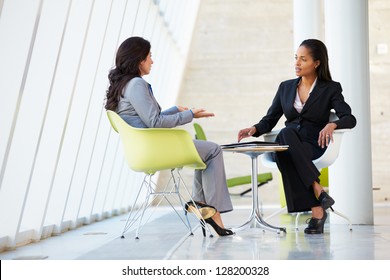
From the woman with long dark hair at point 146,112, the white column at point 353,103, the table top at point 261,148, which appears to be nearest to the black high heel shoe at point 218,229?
the woman with long dark hair at point 146,112

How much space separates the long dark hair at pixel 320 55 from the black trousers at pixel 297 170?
1.48ft

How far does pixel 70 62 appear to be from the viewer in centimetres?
550

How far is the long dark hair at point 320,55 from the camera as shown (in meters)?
4.59

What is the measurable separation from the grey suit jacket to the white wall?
0.70 metres

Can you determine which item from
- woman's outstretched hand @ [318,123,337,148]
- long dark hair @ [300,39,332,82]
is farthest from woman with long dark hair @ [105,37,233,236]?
long dark hair @ [300,39,332,82]

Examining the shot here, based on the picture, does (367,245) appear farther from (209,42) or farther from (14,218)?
(209,42)

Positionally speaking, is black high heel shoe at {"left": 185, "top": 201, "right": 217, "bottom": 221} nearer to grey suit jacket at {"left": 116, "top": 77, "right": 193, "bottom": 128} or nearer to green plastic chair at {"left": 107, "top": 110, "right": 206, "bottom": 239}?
green plastic chair at {"left": 107, "top": 110, "right": 206, "bottom": 239}

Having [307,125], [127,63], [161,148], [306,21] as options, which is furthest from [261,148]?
[306,21]

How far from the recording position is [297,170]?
446cm

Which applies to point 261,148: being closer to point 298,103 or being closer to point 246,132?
point 246,132

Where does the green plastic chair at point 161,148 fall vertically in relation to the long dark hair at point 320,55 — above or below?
below

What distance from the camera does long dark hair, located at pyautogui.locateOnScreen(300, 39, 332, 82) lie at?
4.59 m

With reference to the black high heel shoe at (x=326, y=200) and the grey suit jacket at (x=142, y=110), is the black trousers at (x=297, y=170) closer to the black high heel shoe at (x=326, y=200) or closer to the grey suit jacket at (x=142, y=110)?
the black high heel shoe at (x=326, y=200)
